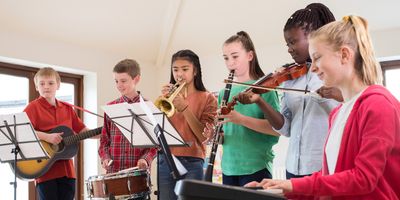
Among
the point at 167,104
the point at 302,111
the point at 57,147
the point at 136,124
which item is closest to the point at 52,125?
the point at 57,147

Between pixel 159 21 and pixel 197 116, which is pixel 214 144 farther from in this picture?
pixel 159 21

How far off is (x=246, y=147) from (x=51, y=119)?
1715mm

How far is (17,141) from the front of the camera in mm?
2766

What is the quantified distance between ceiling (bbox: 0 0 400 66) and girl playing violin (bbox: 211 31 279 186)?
213 cm

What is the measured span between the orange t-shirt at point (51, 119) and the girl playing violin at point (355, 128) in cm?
222

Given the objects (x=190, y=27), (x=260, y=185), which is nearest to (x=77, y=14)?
(x=190, y=27)

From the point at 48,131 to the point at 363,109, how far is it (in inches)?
101

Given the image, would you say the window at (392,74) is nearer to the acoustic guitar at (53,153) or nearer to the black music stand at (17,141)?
the acoustic guitar at (53,153)

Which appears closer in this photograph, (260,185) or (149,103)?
(260,185)

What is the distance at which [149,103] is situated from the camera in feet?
6.85

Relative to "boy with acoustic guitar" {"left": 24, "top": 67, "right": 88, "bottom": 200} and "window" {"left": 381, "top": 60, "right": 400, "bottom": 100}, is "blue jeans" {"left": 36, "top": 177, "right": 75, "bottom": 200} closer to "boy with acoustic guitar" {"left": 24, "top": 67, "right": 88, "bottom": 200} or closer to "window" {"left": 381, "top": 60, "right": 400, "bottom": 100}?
"boy with acoustic guitar" {"left": 24, "top": 67, "right": 88, "bottom": 200}

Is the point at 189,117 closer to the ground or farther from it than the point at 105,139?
farther from it

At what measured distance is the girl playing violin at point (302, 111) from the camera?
173 cm

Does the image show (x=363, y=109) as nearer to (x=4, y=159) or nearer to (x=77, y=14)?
(x=4, y=159)
